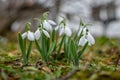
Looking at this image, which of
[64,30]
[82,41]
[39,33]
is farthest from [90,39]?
[39,33]

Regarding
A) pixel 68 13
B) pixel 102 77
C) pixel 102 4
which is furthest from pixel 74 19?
pixel 102 77

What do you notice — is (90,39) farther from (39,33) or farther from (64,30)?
(39,33)

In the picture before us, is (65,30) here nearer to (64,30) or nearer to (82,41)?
(64,30)

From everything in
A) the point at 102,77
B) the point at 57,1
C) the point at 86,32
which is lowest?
the point at 102,77

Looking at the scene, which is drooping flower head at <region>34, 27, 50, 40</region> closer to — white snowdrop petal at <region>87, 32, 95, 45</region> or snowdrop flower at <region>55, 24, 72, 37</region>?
snowdrop flower at <region>55, 24, 72, 37</region>

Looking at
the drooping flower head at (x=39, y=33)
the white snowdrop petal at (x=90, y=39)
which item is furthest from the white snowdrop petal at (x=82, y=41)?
the drooping flower head at (x=39, y=33)

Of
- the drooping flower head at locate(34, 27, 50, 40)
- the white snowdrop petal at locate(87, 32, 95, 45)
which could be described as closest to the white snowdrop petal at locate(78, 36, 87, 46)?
the white snowdrop petal at locate(87, 32, 95, 45)

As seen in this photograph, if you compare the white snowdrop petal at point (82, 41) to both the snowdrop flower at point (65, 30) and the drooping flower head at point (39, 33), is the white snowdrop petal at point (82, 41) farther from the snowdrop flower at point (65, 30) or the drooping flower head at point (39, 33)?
the drooping flower head at point (39, 33)

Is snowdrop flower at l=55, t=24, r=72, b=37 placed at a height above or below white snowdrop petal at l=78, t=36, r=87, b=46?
above

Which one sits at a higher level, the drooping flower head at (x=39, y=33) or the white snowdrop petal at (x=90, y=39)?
the drooping flower head at (x=39, y=33)

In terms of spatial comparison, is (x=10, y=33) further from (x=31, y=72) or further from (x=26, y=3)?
(x=31, y=72)

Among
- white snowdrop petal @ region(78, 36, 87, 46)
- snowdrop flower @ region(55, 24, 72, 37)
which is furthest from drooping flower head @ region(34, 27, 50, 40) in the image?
white snowdrop petal @ region(78, 36, 87, 46)
